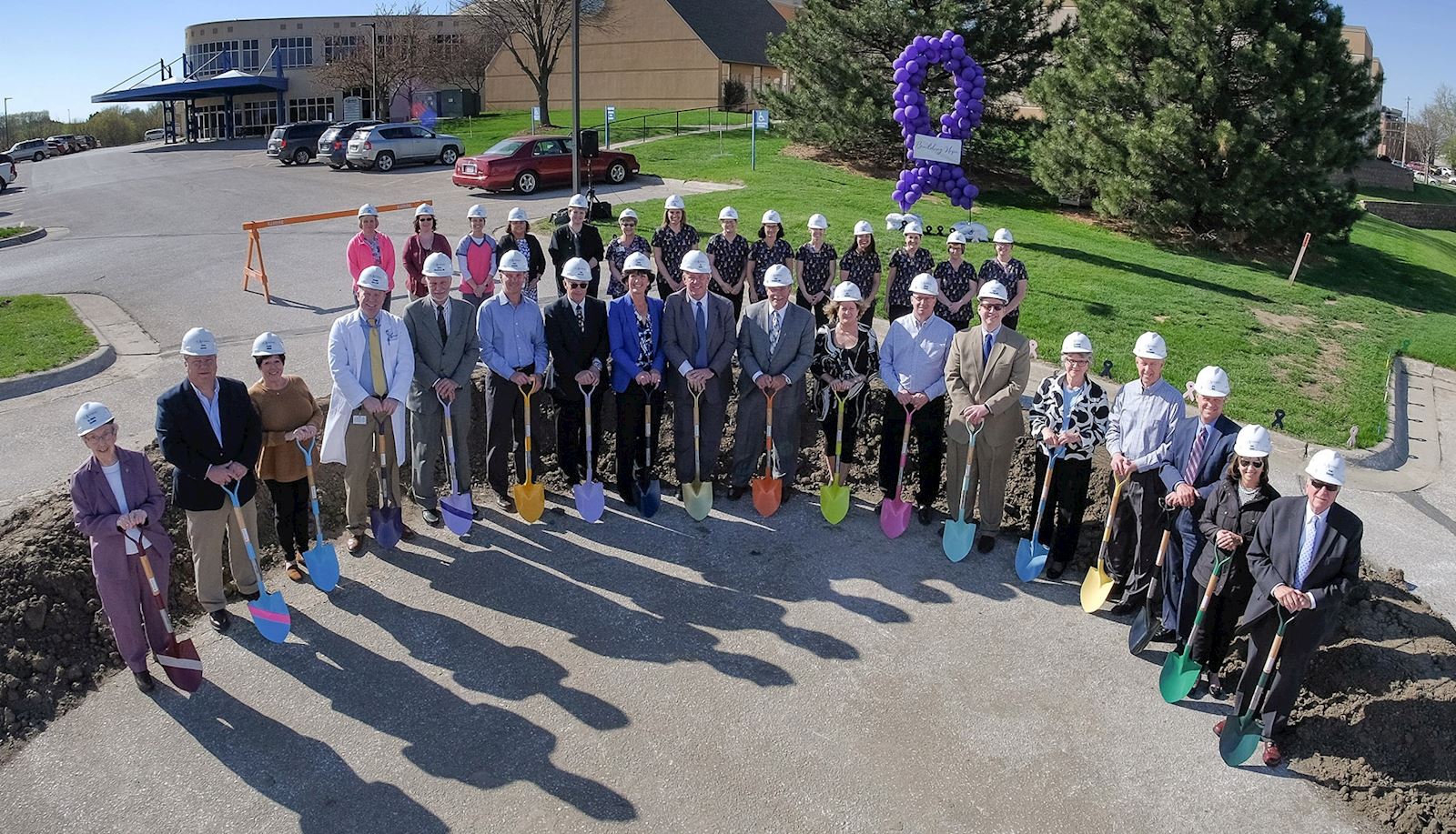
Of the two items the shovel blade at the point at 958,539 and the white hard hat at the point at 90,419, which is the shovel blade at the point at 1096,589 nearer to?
the shovel blade at the point at 958,539

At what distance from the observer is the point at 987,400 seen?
7.64 metres

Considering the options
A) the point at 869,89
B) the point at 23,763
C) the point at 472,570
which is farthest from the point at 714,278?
the point at 869,89

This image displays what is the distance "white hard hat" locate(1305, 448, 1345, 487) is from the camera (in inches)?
208

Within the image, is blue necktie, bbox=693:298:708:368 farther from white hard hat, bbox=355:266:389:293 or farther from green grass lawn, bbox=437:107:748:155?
green grass lawn, bbox=437:107:748:155

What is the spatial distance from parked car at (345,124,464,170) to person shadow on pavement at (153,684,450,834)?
28.4m

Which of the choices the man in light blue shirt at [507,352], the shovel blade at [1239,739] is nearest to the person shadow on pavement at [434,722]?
the man in light blue shirt at [507,352]

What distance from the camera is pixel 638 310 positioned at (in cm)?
832

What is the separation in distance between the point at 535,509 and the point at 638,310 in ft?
6.33

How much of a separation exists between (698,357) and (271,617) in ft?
12.8

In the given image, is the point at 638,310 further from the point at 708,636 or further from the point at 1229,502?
the point at 1229,502

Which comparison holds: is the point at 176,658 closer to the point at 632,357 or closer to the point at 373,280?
the point at 373,280

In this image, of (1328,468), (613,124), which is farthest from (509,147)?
(1328,468)

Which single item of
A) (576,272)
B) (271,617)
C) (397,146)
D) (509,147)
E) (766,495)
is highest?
(397,146)

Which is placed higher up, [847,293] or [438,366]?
[847,293]
